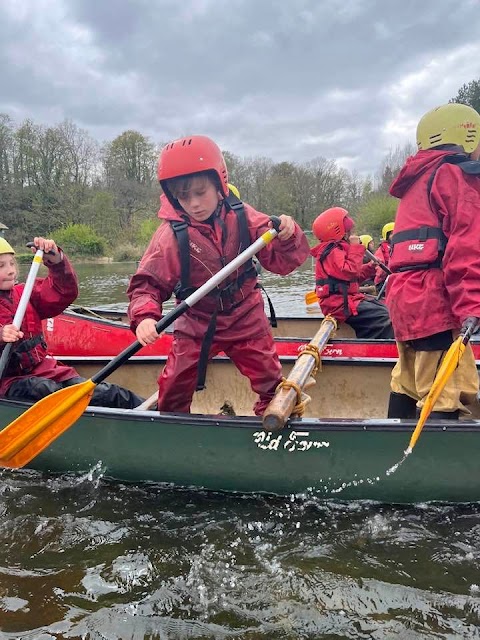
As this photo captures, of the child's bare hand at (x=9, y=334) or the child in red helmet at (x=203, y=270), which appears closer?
the child in red helmet at (x=203, y=270)

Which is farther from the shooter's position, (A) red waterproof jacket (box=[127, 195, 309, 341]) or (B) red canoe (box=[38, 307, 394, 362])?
(B) red canoe (box=[38, 307, 394, 362])

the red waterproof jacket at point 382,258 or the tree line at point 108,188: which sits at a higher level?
the tree line at point 108,188

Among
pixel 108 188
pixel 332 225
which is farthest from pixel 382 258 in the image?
pixel 108 188

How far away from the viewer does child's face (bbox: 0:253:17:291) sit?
393cm

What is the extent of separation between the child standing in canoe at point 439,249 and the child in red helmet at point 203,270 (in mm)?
676

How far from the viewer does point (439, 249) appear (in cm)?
298

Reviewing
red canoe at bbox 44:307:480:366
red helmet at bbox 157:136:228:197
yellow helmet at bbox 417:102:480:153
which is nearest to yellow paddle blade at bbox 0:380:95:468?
red helmet at bbox 157:136:228:197

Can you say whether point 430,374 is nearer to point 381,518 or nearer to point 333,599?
point 381,518

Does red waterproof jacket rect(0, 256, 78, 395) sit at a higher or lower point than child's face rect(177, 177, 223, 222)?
lower

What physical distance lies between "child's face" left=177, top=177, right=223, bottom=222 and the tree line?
105 ft

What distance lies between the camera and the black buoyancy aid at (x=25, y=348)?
3934 mm

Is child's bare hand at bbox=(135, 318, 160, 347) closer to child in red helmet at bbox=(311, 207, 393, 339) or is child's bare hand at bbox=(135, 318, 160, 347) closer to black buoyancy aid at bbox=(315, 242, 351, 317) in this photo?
child in red helmet at bbox=(311, 207, 393, 339)

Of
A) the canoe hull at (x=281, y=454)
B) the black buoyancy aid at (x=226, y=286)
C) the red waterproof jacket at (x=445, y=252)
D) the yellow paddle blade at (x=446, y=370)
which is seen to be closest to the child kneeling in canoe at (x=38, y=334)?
the canoe hull at (x=281, y=454)

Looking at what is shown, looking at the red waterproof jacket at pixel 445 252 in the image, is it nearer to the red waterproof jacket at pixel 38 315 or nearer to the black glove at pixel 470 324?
the black glove at pixel 470 324
